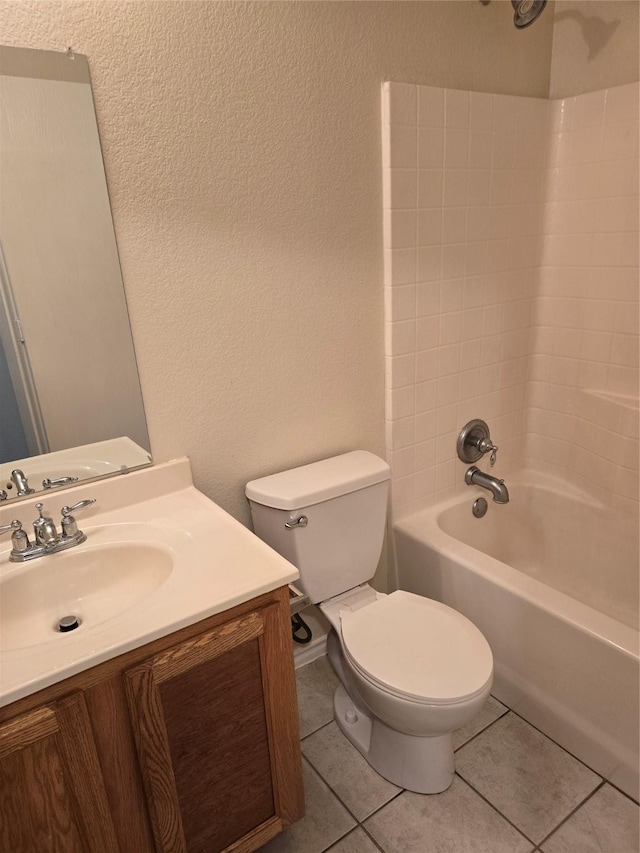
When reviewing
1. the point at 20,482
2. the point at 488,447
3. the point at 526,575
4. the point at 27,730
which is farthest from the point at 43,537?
the point at 488,447

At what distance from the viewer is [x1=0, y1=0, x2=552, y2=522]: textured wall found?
1268 mm

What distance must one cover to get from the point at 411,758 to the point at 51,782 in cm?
97

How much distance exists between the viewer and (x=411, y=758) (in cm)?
153

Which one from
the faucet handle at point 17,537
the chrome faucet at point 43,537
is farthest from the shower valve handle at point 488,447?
the faucet handle at point 17,537

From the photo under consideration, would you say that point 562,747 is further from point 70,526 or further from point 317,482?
point 70,526

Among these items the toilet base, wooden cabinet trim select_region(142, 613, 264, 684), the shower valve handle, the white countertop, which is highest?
the white countertop

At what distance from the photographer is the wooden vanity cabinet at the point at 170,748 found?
0.92m

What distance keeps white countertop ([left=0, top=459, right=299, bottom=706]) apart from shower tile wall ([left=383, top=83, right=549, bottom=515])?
2.68 ft

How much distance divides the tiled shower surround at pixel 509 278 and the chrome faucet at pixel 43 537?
1054mm

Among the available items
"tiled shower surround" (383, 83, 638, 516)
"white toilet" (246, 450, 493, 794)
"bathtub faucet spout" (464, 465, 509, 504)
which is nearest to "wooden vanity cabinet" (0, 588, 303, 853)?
"white toilet" (246, 450, 493, 794)

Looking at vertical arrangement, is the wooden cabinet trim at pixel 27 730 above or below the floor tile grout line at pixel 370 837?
above

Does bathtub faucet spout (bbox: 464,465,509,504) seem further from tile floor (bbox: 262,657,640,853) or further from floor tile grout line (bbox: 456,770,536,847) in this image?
floor tile grout line (bbox: 456,770,536,847)

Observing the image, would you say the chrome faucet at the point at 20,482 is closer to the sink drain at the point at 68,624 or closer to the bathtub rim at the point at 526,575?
the sink drain at the point at 68,624

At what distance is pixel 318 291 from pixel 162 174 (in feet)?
1.75
